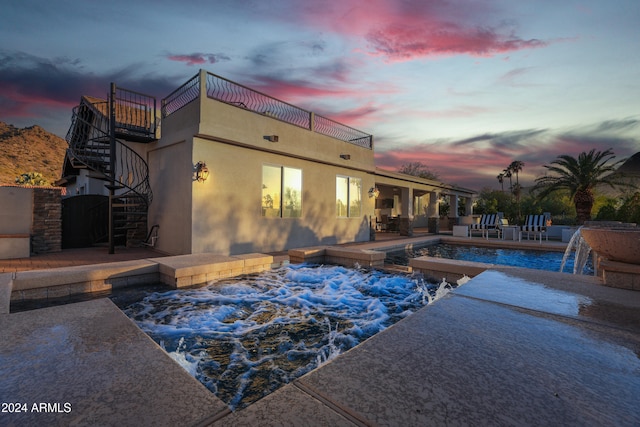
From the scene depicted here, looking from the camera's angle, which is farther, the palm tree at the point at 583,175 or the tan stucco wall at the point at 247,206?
the palm tree at the point at 583,175

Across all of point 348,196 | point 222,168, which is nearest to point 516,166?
point 348,196

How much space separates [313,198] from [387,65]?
4.67 m

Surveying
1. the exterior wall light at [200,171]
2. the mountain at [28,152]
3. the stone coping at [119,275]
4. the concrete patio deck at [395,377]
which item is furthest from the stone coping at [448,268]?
the mountain at [28,152]

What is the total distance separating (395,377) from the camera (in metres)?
1.29

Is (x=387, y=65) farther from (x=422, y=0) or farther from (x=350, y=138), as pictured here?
(x=350, y=138)

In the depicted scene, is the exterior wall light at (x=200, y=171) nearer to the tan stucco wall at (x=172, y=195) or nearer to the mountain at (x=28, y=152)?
the tan stucco wall at (x=172, y=195)

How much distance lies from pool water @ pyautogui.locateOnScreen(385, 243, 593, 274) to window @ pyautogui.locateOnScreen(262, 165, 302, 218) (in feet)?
10.6

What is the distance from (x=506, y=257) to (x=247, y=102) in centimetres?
886

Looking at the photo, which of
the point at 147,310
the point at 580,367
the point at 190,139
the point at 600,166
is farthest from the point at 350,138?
the point at 600,166

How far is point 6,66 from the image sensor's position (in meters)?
16.5

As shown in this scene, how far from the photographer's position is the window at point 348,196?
1039cm

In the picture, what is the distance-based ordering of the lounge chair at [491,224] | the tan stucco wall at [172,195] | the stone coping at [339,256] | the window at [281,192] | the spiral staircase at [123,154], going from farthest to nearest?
the lounge chair at [491,224] < the window at [281,192] < the spiral staircase at [123,154] < the tan stucco wall at [172,195] < the stone coping at [339,256]

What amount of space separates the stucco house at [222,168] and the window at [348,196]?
5cm

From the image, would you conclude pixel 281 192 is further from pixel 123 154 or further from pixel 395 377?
pixel 395 377
